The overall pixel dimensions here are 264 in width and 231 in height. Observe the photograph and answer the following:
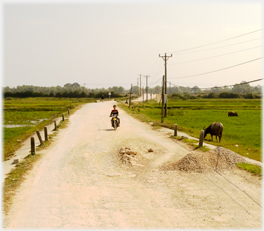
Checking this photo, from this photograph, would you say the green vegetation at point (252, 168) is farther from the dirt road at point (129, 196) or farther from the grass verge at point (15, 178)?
the grass verge at point (15, 178)

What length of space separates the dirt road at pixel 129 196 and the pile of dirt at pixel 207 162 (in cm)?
57

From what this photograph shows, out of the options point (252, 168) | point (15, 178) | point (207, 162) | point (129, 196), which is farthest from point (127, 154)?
point (252, 168)

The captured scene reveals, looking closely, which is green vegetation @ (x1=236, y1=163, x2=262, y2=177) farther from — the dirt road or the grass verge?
the grass verge

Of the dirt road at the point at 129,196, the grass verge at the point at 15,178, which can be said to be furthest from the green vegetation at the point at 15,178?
the dirt road at the point at 129,196

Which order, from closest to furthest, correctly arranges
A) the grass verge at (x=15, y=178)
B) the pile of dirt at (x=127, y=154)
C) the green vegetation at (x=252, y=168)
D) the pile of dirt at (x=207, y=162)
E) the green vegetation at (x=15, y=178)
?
the grass verge at (x=15, y=178) < the green vegetation at (x=15, y=178) < the green vegetation at (x=252, y=168) < the pile of dirt at (x=207, y=162) < the pile of dirt at (x=127, y=154)

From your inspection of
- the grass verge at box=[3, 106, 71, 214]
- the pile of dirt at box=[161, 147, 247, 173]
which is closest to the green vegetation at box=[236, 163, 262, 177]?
the pile of dirt at box=[161, 147, 247, 173]

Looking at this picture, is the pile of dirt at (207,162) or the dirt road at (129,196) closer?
the dirt road at (129,196)

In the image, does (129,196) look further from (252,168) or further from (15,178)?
(252,168)

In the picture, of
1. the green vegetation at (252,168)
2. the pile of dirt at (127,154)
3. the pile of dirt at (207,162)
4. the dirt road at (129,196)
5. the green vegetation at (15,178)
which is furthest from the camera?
the pile of dirt at (127,154)

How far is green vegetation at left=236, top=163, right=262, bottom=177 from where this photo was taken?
1406 centimetres

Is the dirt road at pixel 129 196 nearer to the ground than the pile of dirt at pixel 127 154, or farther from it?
nearer to the ground

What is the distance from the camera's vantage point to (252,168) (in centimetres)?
1477

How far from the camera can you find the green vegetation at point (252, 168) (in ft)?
46.1

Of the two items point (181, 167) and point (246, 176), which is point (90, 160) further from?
point (246, 176)
